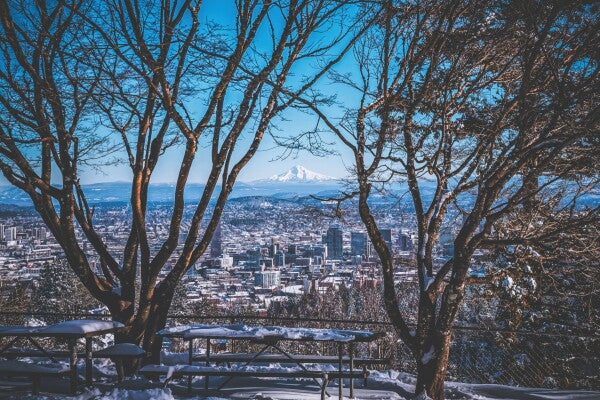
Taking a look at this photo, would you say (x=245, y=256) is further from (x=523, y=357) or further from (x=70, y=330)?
(x=70, y=330)

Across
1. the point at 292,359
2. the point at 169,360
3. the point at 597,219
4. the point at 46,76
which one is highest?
the point at 46,76

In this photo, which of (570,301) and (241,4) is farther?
(570,301)

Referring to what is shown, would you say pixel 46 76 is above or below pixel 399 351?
above

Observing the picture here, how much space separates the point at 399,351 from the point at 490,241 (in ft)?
60.2

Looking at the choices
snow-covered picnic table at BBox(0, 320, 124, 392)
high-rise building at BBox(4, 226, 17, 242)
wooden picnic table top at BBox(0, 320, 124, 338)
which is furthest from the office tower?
snow-covered picnic table at BBox(0, 320, 124, 392)

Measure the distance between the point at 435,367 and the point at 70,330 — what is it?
434cm

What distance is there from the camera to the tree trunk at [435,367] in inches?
231

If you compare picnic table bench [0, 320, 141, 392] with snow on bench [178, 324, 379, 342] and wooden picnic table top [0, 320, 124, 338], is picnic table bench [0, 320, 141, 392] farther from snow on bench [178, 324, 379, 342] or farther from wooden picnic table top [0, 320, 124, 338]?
snow on bench [178, 324, 379, 342]

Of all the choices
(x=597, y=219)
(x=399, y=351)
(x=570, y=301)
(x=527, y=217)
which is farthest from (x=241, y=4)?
(x=399, y=351)

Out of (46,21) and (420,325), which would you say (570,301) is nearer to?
(420,325)

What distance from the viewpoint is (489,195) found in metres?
5.84

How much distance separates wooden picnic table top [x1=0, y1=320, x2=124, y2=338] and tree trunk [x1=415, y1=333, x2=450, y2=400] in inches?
158

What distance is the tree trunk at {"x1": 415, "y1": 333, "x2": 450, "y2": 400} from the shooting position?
586 cm

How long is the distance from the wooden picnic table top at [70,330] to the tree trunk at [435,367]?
4.03m
